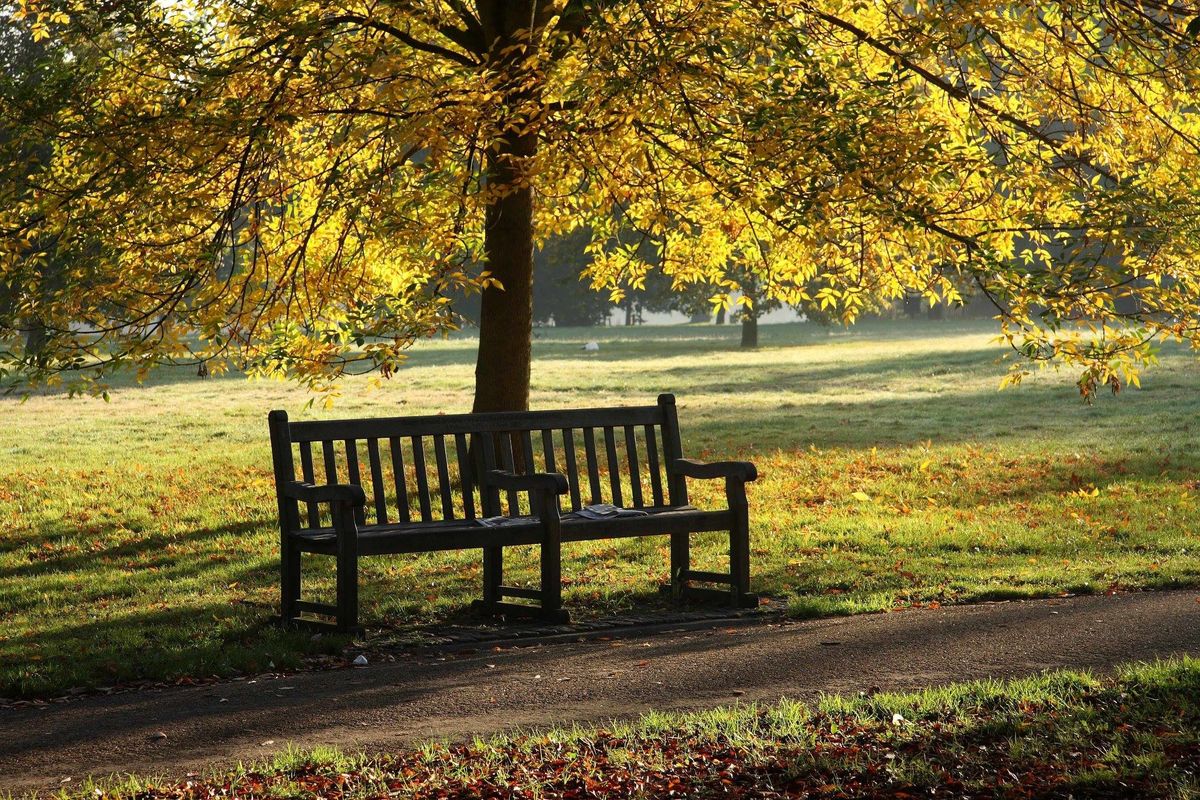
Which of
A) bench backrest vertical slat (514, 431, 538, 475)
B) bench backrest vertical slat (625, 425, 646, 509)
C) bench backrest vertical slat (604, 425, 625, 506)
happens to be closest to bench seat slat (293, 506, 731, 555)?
bench backrest vertical slat (625, 425, 646, 509)

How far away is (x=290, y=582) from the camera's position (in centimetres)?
777

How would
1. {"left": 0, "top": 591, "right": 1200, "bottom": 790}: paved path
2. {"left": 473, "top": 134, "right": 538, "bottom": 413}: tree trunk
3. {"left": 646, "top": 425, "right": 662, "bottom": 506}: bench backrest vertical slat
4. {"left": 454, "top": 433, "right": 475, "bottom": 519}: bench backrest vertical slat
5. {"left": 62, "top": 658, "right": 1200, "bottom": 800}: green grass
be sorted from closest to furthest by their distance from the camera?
{"left": 62, "top": 658, "right": 1200, "bottom": 800}: green grass
{"left": 0, "top": 591, "right": 1200, "bottom": 790}: paved path
{"left": 454, "top": 433, "right": 475, "bottom": 519}: bench backrest vertical slat
{"left": 646, "top": 425, "right": 662, "bottom": 506}: bench backrest vertical slat
{"left": 473, "top": 134, "right": 538, "bottom": 413}: tree trunk

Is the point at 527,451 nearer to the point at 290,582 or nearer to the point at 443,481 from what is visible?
the point at 443,481

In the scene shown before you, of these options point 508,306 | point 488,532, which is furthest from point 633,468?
point 508,306

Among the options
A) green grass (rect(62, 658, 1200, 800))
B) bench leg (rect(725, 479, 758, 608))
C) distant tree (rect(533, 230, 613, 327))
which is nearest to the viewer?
green grass (rect(62, 658, 1200, 800))

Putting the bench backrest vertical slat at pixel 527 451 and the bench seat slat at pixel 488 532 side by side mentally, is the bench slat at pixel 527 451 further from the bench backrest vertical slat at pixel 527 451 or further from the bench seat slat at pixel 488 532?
the bench seat slat at pixel 488 532

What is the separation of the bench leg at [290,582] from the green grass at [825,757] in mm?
2865

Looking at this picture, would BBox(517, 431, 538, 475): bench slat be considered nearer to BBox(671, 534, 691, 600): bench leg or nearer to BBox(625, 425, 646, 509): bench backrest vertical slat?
BBox(625, 425, 646, 509): bench backrest vertical slat

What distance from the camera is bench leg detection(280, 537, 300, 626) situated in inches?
305

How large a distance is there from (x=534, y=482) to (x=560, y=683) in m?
1.85

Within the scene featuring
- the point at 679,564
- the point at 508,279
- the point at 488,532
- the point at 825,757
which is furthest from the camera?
the point at 508,279

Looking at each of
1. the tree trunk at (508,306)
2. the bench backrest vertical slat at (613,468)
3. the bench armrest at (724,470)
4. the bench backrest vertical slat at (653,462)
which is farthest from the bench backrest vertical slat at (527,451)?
the tree trunk at (508,306)

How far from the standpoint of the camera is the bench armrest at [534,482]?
7.68 m

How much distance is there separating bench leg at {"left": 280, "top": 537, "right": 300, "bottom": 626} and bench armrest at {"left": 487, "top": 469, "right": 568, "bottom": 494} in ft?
4.05
